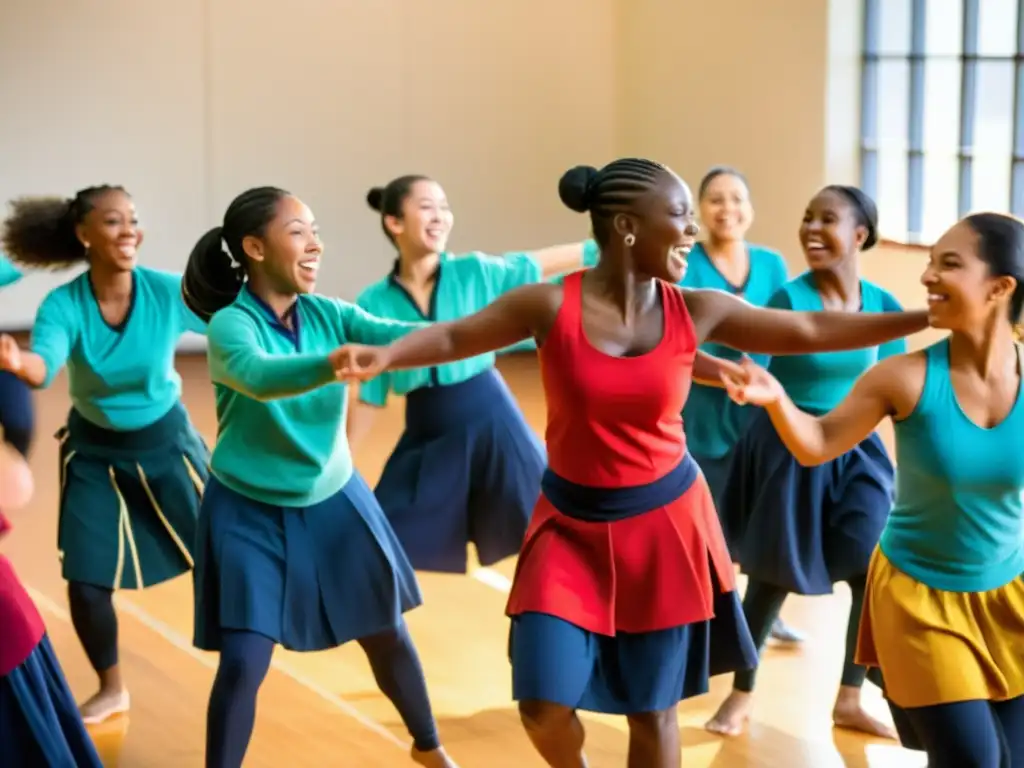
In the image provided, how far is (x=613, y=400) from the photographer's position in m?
3.12

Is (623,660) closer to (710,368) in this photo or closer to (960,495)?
(710,368)

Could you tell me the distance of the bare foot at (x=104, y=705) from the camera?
4605mm

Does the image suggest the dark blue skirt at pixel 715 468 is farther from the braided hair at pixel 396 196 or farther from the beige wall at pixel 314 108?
the beige wall at pixel 314 108

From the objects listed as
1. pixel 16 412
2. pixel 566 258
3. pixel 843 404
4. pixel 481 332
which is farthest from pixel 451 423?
pixel 843 404

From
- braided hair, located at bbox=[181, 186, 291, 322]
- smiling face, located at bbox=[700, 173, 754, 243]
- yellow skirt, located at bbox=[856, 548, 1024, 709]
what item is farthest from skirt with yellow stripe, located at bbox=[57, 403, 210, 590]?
yellow skirt, located at bbox=[856, 548, 1024, 709]

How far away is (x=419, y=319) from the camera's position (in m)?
4.82

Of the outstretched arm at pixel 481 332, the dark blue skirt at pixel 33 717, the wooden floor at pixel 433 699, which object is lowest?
the wooden floor at pixel 433 699

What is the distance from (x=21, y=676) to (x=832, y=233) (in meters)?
2.34

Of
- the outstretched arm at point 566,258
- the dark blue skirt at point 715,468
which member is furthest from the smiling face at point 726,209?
the dark blue skirt at point 715,468

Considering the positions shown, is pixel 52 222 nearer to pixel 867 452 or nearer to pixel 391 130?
pixel 867 452

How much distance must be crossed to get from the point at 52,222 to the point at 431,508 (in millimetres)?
1325

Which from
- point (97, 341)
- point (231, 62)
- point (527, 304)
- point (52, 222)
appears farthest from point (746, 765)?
point (231, 62)

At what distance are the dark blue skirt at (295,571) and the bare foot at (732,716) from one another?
40.9 inches

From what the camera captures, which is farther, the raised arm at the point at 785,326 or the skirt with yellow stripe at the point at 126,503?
the skirt with yellow stripe at the point at 126,503
